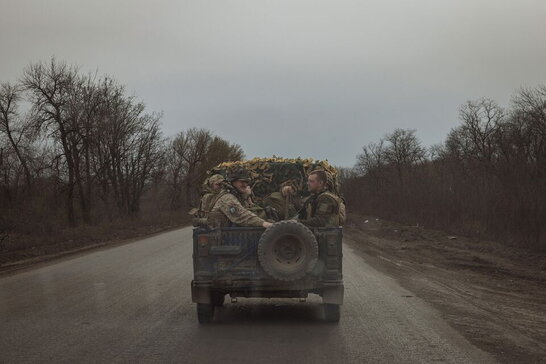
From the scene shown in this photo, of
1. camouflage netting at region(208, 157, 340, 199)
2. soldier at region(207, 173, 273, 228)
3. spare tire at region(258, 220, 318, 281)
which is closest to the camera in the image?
spare tire at region(258, 220, 318, 281)

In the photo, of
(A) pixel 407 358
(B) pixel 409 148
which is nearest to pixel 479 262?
(A) pixel 407 358

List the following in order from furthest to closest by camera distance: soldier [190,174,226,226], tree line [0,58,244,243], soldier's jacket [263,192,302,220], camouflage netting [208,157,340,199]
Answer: tree line [0,58,244,243] < camouflage netting [208,157,340,199] < soldier's jacket [263,192,302,220] < soldier [190,174,226,226]

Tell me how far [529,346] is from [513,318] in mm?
1903

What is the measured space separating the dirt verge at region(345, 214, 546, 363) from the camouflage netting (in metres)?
2.88

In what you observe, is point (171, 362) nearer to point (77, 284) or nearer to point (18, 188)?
point (77, 284)

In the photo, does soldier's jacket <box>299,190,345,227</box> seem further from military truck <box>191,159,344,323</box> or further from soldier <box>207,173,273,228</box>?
soldier <box>207,173,273,228</box>

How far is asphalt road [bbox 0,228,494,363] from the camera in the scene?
19.6 ft

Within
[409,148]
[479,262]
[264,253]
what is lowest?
[479,262]

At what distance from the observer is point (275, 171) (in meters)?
9.54

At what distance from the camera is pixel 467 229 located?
81.4 ft

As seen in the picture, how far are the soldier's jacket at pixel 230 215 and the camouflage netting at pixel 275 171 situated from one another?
60.2 inches

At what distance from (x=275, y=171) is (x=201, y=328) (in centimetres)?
311

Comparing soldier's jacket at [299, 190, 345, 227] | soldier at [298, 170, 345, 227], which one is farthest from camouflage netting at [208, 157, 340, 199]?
soldier's jacket at [299, 190, 345, 227]

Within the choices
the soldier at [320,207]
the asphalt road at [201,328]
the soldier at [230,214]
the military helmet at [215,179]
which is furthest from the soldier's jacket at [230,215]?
the asphalt road at [201,328]
